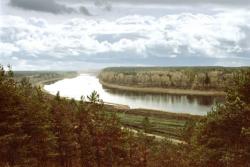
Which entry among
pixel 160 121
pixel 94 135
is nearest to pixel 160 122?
pixel 160 121

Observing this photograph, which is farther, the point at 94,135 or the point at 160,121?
the point at 160,121

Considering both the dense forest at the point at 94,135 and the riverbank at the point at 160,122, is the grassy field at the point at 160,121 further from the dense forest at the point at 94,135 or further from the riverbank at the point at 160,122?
the dense forest at the point at 94,135

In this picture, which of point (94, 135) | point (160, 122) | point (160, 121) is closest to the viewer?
point (94, 135)

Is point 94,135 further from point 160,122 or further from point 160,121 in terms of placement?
point 160,121

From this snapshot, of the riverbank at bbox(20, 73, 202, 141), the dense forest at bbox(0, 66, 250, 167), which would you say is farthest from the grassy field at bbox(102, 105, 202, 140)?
the dense forest at bbox(0, 66, 250, 167)

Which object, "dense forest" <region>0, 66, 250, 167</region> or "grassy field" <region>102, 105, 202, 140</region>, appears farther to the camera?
"grassy field" <region>102, 105, 202, 140</region>

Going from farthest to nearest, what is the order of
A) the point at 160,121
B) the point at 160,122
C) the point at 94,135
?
the point at 160,121 → the point at 160,122 → the point at 94,135

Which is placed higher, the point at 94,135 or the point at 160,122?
the point at 94,135

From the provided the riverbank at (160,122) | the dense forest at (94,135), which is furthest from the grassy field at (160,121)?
the dense forest at (94,135)

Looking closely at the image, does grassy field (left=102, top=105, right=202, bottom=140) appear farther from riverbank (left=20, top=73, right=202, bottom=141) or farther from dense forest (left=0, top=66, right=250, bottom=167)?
dense forest (left=0, top=66, right=250, bottom=167)
